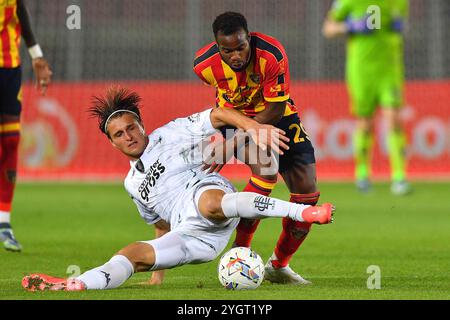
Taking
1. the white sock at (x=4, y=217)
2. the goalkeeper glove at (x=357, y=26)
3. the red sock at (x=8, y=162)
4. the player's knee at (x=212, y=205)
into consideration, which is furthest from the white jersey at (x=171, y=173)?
the goalkeeper glove at (x=357, y=26)

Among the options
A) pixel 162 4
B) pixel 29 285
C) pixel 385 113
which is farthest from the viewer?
pixel 162 4

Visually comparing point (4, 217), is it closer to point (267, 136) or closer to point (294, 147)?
point (294, 147)

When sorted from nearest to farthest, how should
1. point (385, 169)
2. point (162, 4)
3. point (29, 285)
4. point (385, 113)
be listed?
point (29, 285) → point (385, 113) → point (385, 169) → point (162, 4)

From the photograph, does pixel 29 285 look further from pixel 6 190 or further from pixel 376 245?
pixel 376 245

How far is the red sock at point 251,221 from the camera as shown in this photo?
680 cm

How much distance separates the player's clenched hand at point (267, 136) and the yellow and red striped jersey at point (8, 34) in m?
3.22

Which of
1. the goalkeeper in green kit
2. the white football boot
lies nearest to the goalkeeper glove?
the goalkeeper in green kit

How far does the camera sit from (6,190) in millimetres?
8625

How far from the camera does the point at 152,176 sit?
6.39m

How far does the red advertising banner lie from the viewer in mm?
16188

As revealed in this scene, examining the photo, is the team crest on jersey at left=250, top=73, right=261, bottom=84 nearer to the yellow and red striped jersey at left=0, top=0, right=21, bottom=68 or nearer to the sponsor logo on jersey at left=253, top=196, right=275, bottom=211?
the sponsor logo on jersey at left=253, top=196, right=275, bottom=211

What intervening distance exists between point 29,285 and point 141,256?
0.64 meters

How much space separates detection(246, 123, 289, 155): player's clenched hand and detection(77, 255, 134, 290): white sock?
1.02 meters
